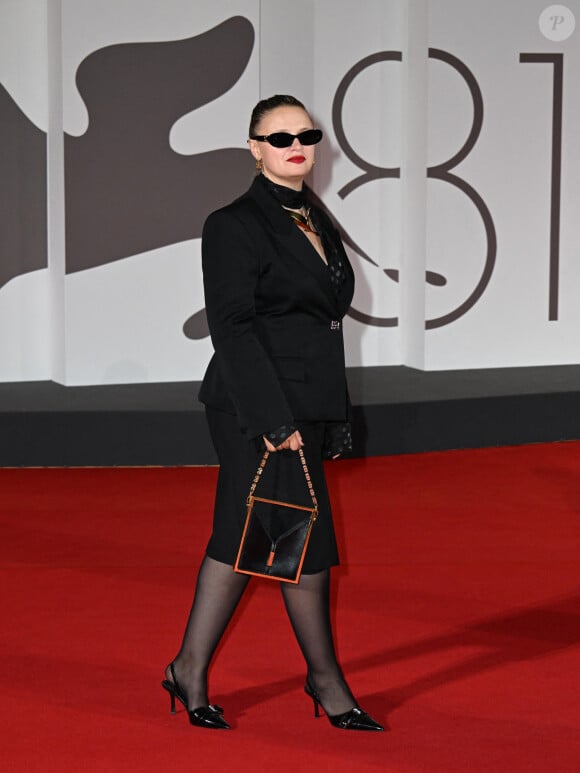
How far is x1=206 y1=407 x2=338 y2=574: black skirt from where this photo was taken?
2680 millimetres

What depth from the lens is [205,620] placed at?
2789mm

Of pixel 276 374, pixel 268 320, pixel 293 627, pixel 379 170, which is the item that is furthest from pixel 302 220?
pixel 379 170

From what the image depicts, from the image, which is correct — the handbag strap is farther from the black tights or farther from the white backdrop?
the white backdrop

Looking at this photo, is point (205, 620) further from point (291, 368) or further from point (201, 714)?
point (291, 368)

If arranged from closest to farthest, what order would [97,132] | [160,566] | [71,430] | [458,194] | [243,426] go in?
[243,426] → [160,566] → [71,430] → [97,132] → [458,194]

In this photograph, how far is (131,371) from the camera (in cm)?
691

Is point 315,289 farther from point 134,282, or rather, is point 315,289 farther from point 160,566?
point 134,282

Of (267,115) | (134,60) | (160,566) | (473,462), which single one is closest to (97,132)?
(134,60)

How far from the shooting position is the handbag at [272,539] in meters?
2.65

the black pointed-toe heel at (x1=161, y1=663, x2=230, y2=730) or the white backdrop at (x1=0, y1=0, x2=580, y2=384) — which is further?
the white backdrop at (x1=0, y1=0, x2=580, y2=384)

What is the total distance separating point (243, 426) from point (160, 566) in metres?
1.68

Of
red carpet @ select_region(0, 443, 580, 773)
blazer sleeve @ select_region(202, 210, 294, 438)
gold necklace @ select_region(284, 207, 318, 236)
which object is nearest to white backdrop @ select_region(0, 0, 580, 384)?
red carpet @ select_region(0, 443, 580, 773)

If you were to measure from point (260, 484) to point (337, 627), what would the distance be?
3.37 ft

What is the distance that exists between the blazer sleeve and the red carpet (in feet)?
2.23
